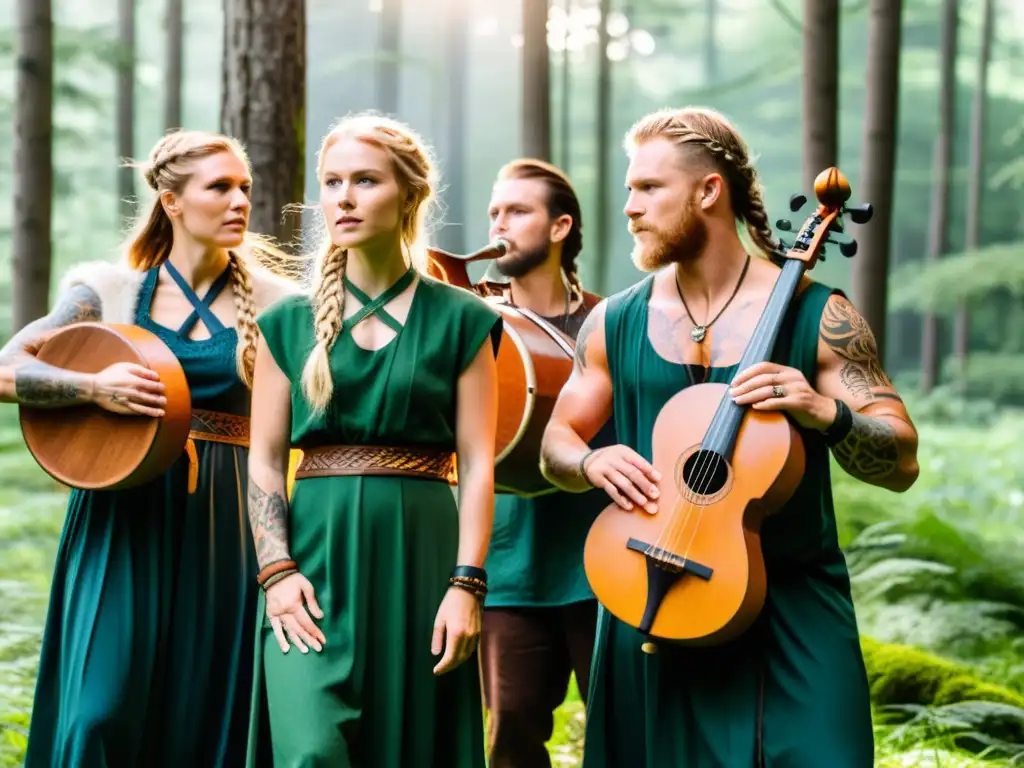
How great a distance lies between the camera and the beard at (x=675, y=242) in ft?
11.2

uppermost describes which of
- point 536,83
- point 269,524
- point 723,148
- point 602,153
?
point 602,153

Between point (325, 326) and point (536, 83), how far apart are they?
8.79m

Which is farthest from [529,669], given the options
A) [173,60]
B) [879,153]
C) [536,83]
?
[173,60]

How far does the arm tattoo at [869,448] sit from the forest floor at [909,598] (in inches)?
107

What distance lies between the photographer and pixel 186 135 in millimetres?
4605

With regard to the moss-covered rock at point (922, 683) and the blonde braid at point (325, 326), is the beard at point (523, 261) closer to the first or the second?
the blonde braid at point (325, 326)

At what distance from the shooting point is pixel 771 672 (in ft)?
10.7

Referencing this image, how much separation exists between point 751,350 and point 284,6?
374 centimetres

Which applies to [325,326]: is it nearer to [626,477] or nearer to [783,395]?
[626,477]

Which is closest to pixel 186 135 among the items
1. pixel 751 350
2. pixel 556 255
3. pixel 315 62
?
pixel 556 255

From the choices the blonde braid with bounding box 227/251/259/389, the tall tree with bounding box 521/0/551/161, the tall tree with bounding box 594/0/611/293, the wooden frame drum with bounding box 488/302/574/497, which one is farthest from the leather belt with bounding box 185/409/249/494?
the tall tree with bounding box 594/0/611/293

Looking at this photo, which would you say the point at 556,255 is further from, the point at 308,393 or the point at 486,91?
the point at 486,91

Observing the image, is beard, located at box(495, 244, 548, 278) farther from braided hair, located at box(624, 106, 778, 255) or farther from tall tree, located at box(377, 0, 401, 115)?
tall tree, located at box(377, 0, 401, 115)

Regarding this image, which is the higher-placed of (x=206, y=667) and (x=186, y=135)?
(x=186, y=135)
